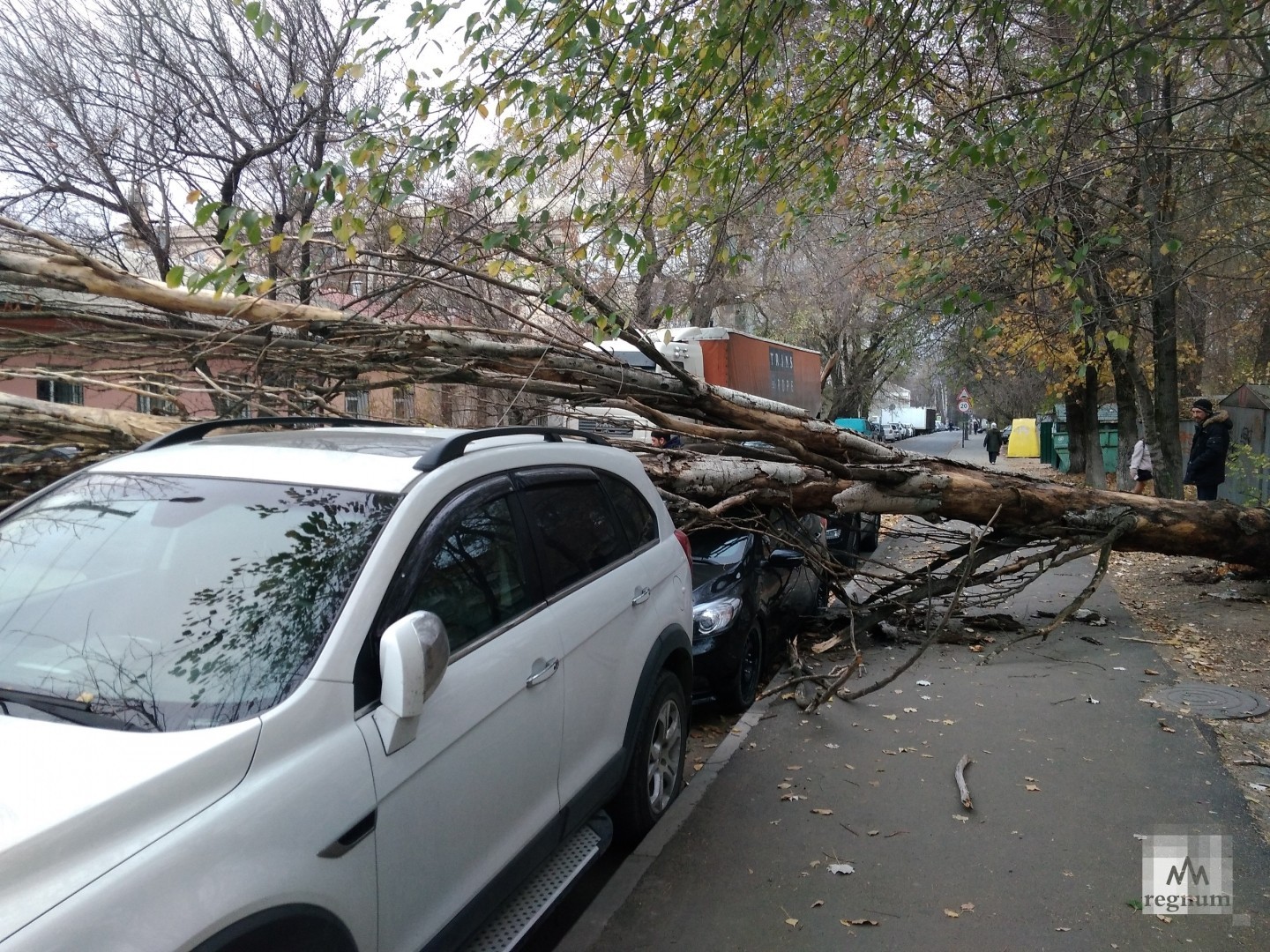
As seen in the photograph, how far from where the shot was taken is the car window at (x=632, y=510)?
14.4 ft

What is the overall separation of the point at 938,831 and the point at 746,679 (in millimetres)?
2475

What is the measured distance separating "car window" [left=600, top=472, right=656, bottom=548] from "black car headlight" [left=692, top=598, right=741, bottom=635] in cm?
186

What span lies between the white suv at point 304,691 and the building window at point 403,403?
3.56 meters

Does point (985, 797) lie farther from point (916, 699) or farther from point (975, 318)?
point (975, 318)

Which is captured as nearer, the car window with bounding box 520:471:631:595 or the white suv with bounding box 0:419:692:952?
the white suv with bounding box 0:419:692:952

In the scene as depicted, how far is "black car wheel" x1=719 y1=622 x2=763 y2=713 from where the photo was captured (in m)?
6.57

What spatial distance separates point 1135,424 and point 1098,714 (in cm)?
1758

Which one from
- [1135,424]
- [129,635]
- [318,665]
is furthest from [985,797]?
[1135,424]

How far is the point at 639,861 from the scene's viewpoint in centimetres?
413

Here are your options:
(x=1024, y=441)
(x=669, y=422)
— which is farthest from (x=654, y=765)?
(x=1024, y=441)

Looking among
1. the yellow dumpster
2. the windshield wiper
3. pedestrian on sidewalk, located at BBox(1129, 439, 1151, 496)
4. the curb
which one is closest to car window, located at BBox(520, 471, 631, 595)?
the curb

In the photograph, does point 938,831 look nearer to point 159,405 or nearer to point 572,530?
point 572,530

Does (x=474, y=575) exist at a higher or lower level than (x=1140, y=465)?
higher

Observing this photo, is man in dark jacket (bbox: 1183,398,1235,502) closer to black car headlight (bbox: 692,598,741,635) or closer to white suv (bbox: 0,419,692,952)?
black car headlight (bbox: 692,598,741,635)
